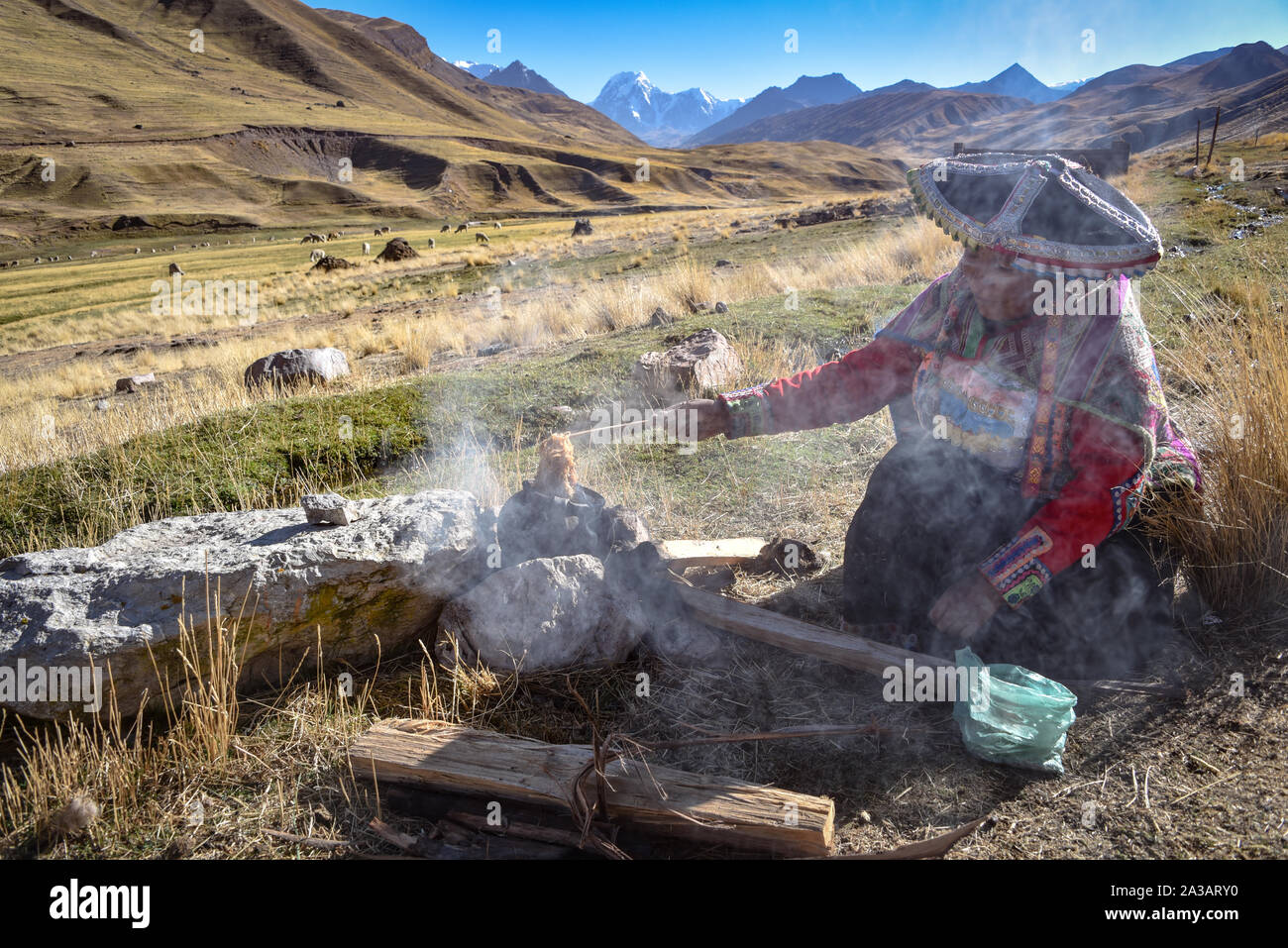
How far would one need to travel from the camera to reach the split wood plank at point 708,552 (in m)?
3.14

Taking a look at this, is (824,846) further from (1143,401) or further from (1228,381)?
(1228,381)

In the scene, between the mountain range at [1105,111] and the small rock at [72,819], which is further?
the mountain range at [1105,111]

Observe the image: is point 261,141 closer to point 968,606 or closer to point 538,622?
point 538,622

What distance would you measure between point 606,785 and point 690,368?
392 centimetres

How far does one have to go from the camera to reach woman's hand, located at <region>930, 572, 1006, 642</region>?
2137 millimetres

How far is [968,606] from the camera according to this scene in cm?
214

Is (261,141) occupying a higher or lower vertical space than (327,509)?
higher

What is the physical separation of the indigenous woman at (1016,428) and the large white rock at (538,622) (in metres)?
0.79

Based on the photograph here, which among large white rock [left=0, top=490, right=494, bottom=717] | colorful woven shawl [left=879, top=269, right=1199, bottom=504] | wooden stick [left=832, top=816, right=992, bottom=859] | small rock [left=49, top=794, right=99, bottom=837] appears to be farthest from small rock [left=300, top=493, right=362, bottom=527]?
colorful woven shawl [left=879, top=269, right=1199, bottom=504]

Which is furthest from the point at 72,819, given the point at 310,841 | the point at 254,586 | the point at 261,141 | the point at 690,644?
the point at 261,141

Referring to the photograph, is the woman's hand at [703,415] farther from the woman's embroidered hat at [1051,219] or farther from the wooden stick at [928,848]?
the wooden stick at [928,848]

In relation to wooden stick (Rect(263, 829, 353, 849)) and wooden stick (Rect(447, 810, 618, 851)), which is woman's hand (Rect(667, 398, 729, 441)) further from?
wooden stick (Rect(263, 829, 353, 849))

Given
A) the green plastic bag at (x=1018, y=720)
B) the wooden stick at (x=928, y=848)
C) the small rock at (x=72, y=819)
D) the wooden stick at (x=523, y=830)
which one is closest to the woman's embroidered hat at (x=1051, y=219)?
the green plastic bag at (x=1018, y=720)

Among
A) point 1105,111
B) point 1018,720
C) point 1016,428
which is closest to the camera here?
point 1018,720
